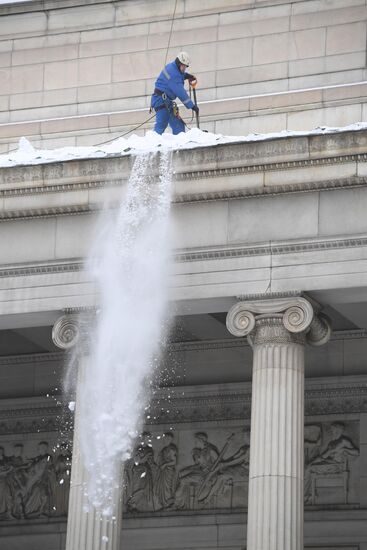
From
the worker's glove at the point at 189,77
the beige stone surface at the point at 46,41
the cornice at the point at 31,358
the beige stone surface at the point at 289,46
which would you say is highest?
the beige stone surface at the point at 46,41

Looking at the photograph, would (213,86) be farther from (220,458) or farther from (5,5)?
(220,458)

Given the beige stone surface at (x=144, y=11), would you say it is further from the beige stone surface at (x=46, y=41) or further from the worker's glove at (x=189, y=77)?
the worker's glove at (x=189, y=77)

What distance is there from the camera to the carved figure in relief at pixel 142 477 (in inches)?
1624

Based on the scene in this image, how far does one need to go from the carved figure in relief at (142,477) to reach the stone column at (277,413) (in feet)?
25.6

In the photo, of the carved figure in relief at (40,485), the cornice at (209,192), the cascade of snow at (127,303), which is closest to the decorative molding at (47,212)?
the cornice at (209,192)

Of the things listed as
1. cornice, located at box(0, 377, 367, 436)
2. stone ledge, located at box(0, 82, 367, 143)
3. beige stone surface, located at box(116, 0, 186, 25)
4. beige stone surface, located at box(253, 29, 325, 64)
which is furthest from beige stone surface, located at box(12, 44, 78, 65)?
cornice, located at box(0, 377, 367, 436)

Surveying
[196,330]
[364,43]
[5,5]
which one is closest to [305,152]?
[364,43]

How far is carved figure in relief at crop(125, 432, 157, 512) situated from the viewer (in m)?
41.2

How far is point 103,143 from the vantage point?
38406 mm

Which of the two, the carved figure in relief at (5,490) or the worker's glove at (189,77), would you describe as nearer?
the worker's glove at (189,77)

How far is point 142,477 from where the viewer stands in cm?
4138

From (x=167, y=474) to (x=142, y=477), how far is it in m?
0.60

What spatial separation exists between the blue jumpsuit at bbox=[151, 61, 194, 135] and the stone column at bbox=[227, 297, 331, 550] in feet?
13.9

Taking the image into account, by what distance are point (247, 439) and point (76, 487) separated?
6797 millimetres
